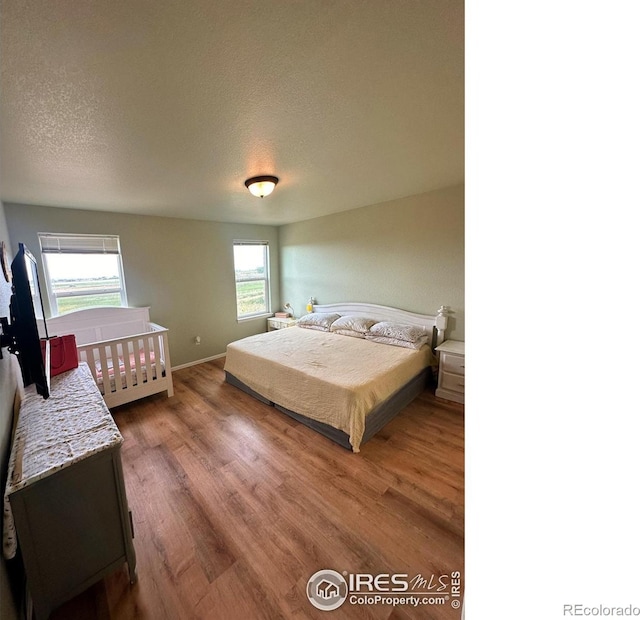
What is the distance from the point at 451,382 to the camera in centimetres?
296

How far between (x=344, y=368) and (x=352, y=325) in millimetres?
1190

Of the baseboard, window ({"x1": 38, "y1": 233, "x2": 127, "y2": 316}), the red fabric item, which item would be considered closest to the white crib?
window ({"x1": 38, "y1": 233, "x2": 127, "y2": 316})

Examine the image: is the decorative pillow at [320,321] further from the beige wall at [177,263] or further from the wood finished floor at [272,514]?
the wood finished floor at [272,514]

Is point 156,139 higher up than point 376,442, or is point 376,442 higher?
point 156,139

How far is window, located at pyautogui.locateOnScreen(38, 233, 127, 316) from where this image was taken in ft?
10.2

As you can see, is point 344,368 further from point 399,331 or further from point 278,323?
point 278,323

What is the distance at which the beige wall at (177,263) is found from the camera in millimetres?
3104

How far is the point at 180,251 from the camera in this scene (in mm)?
4062

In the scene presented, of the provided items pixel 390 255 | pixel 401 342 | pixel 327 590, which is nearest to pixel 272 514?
pixel 327 590

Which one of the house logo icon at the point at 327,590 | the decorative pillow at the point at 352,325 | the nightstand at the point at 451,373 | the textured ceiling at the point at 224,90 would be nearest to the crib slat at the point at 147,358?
the textured ceiling at the point at 224,90
